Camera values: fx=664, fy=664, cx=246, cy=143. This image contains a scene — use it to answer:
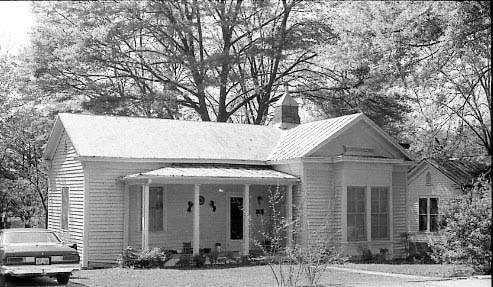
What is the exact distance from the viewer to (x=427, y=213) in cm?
3647

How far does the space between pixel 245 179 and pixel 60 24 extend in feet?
55.8

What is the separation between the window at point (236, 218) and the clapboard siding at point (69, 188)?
5.85 metres

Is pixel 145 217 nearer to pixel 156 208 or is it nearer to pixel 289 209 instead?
pixel 156 208

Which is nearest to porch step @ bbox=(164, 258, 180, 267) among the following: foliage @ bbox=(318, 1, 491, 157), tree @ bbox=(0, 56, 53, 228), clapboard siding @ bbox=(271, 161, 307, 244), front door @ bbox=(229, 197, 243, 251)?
front door @ bbox=(229, 197, 243, 251)

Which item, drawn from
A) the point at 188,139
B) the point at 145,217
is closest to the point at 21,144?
the point at 188,139

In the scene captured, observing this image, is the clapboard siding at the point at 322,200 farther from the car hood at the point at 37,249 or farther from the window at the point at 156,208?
the car hood at the point at 37,249

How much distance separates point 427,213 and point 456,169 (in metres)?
2.87

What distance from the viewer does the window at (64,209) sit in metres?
23.9

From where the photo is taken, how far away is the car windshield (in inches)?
658

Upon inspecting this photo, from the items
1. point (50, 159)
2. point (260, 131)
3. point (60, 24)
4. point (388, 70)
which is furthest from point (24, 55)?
point (388, 70)

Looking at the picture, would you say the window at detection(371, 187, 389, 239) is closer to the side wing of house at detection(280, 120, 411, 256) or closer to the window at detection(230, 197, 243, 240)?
the side wing of house at detection(280, 120, 411, 256)

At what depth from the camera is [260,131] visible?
2780cm

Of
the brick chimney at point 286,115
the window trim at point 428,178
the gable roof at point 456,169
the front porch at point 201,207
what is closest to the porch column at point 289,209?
the front porch at point 201,207

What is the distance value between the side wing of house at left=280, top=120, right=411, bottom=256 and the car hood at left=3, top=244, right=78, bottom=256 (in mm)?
9712
